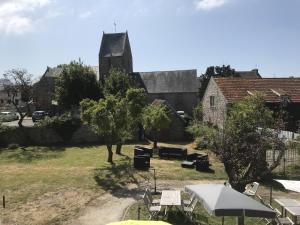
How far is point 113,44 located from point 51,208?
58.0 m

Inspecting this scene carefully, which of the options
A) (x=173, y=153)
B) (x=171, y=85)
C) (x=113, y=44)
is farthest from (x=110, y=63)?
(x=173, y=153)

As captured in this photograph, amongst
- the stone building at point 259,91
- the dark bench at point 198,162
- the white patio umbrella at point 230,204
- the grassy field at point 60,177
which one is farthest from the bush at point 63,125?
the white patio umbrella at point 230,204

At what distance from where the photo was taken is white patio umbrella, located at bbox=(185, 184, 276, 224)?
10938 millimetres

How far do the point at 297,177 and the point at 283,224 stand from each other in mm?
10044

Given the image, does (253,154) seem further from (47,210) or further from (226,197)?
(47,210)

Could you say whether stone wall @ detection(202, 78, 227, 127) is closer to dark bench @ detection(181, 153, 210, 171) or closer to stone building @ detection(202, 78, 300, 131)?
stone building @ detection(202, 78, 300, 131)

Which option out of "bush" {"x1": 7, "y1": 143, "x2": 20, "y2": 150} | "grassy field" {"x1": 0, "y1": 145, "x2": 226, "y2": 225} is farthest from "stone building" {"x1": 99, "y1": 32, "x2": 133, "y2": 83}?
"grassy field" {"x1": 0, "y1": 145, "x2": 226, "y2": 225}

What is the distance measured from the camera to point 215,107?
38.8 metres

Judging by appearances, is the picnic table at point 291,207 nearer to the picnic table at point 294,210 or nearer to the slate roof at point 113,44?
the picnic table at point 294,210

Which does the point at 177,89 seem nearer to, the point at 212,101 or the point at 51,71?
the point at 212,101

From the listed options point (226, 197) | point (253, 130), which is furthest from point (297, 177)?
point (226, 197)

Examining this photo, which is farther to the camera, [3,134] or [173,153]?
[3,134]

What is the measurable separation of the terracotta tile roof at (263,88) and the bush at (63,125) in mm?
14778

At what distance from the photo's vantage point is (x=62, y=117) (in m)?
39.3
